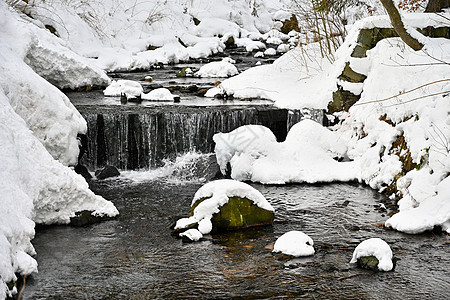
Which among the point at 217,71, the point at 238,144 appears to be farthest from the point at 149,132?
the point at 217,71

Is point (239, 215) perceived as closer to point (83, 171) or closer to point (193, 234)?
point (193, 234)

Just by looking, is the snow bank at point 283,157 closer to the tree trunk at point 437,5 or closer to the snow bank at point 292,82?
the snow bank at point 292,82

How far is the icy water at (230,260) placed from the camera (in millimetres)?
5633

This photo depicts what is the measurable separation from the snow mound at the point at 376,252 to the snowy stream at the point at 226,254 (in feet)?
0.47

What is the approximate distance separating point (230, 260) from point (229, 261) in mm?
30

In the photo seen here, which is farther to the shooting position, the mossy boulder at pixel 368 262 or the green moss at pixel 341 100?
the green moss at pixel 341 100

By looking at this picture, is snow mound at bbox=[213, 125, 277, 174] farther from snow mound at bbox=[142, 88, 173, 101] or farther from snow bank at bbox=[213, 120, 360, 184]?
snow mound at bbox=[142, 88, 173, 101]

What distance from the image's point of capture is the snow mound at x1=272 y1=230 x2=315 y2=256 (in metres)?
6.55

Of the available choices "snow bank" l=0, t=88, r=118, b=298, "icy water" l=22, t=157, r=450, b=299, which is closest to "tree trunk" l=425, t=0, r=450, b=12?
"icy water" l=22, t=157, r=450, b=299

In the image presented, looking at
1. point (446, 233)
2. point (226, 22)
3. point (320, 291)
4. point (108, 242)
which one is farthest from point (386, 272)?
point (226, 22)

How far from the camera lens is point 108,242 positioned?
7008mm

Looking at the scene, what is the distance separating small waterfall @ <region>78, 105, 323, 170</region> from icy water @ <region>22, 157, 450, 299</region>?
230 cm

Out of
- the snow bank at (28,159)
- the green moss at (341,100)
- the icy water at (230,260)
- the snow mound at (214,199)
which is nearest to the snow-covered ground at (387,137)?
the green moss at (341,100)

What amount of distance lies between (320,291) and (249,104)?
25.0 feet
